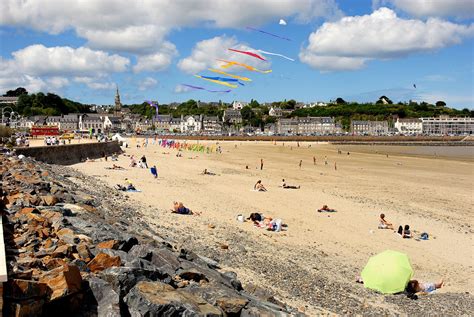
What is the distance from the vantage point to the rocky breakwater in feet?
12.9

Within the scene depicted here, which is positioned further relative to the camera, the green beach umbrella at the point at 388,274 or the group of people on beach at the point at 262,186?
the group of people on beach at the point at 262,186

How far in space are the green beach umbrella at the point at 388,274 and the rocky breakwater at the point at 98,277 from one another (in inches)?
113

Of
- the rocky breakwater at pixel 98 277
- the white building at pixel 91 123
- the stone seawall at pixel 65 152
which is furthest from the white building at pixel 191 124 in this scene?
the rocky breakwater at pixel 98 277

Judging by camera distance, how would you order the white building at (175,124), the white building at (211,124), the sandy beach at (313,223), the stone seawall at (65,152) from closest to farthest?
the sandy beach at (313,223)
the stone seawall at (65,152)
the white building at (211,124)
the white building at (175,124)

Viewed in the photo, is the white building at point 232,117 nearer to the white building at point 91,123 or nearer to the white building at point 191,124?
the white building at point 191,124

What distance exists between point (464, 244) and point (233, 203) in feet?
23.2

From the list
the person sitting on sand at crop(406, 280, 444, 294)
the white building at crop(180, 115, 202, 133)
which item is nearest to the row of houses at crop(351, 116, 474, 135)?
the white building at crop(180, 115, 202, 133)

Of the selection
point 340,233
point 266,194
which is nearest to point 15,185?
point 340,233

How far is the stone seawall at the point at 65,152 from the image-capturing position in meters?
23.3

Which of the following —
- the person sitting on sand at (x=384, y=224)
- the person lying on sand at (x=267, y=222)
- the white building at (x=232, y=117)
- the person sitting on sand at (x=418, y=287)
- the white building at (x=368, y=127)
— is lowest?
the person sitting on sand at (x=418, y=287)

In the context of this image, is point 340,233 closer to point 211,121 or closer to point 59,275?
point 59,275

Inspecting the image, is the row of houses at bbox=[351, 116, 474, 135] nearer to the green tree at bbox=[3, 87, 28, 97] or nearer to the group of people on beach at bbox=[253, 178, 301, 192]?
the green tree at bbox=[3, 87, 28, 97]

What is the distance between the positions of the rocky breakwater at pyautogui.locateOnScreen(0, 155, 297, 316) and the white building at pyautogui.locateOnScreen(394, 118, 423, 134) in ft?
522

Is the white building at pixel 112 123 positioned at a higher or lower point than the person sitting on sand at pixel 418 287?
higher
